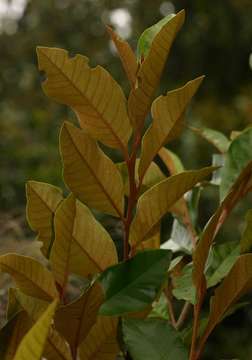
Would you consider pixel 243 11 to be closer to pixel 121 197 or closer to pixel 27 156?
pixel 27 156

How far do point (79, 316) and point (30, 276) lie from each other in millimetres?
53

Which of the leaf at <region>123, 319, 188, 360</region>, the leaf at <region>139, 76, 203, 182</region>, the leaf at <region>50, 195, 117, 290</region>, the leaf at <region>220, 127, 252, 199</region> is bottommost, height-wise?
the leaf at <region>123, 319, 188, 360</region>

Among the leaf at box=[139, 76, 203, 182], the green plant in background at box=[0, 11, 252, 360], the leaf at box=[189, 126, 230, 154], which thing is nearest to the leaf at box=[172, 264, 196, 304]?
the green plant in background at box=[0, 11, 252, 360]

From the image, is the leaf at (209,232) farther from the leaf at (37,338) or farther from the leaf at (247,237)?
the leaf at (37,338)

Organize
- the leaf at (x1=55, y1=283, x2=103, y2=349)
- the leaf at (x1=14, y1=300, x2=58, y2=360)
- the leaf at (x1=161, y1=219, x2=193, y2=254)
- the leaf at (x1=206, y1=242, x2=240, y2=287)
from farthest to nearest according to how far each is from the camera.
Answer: the leaf at (x1=161, y1=219, x2=193, y2=254) < the leaf at (x1=206, y1=242, x2=240, y2=287) < the leaf at (x1=55, y1=283, x2=103, y2=349) < the leaf at (x1=14, y1=300, x2=58, y2=360)

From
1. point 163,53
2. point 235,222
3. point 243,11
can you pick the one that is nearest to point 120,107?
point 163,53

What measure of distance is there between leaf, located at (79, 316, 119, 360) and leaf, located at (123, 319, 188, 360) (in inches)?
0.9

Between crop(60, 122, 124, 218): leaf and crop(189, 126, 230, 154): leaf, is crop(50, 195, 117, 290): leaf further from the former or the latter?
crop(189, 126, 230, 154): leaf

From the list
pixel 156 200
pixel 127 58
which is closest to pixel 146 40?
pixel 127 58

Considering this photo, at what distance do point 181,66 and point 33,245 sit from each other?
6.12 meters

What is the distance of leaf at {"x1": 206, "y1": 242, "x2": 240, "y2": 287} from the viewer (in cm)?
65

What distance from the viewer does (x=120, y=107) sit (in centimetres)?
59

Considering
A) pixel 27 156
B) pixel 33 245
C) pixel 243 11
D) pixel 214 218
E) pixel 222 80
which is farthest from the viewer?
pixel 222 80

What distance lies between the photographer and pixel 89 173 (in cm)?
59
